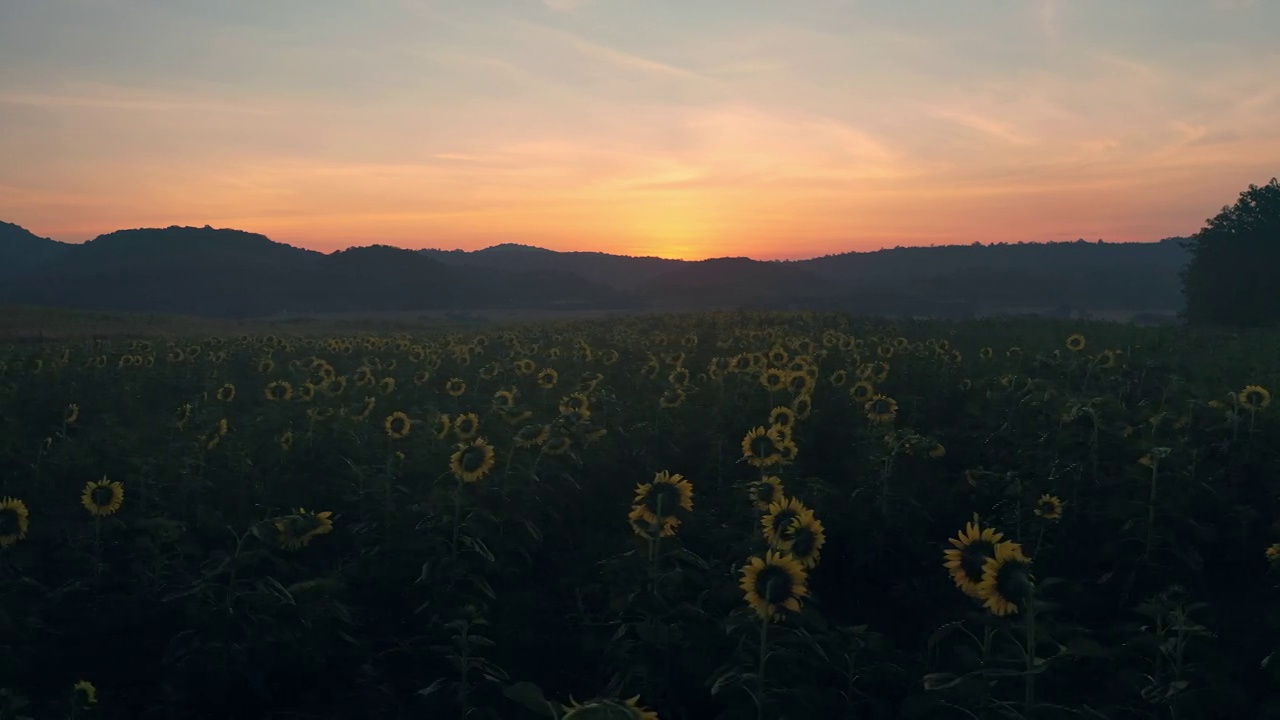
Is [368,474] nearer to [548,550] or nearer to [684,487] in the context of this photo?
[548,550]

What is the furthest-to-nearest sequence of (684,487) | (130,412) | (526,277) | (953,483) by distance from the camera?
(526,277)
(130,412)
(953,483)
(684,487)

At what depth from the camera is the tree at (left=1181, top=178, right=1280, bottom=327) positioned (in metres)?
42.8

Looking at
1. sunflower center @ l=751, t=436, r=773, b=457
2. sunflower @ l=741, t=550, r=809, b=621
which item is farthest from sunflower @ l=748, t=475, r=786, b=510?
Result: sunflower @ l=741, t=550, r=809, b=621

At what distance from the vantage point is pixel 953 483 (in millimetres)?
9258

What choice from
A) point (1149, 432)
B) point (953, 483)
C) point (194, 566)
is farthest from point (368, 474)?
point (1149, 432)

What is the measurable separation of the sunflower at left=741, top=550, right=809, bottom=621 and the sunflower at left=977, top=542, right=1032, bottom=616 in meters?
0.94

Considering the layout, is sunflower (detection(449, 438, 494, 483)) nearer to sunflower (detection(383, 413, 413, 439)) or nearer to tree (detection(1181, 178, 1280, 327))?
sunflower (detection(383, 413, 413, 439))

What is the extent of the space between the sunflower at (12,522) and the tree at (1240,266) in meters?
52.0

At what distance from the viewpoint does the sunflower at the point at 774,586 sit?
4383 millimetres

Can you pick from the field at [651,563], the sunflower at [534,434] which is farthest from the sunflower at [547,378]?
the sunflower at [534,434]

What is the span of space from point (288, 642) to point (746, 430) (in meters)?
6.44

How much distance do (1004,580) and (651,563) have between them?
235 cm

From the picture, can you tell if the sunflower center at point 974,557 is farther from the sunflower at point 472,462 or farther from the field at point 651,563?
the sunflower at point 472,462

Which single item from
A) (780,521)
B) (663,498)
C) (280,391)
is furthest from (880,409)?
(280,391)
